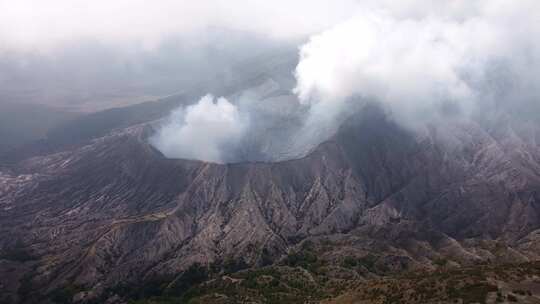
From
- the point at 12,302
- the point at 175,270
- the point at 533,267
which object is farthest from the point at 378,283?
the point at 12,302

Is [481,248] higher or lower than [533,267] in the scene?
lower

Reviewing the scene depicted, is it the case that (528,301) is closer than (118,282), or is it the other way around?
(528,301)

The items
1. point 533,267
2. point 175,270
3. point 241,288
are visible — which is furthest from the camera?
point 175,270

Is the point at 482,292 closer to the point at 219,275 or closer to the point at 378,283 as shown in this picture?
the point at 378,283

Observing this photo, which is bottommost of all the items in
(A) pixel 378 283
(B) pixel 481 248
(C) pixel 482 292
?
(B) pixel 481 248

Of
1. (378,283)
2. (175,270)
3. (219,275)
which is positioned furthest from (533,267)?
(175,270)

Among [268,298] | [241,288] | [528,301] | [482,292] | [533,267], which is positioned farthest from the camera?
[241,288]

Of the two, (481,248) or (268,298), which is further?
(481,248)

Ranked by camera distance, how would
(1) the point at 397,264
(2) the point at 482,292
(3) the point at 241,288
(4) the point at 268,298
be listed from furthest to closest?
(1) the point at 397,264
(3) the point at 241,288
(4) the point at 268,298
(2) the point at 482,292

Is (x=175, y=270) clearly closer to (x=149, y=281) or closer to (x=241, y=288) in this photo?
(x=149, y=281)
